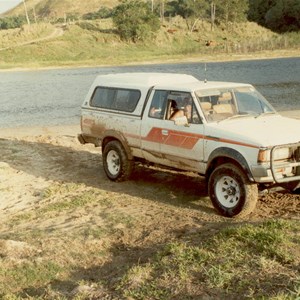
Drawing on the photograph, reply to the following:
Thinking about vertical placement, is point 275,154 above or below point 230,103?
below

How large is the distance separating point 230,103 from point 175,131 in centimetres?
102

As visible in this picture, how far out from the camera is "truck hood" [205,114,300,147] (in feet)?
25.8

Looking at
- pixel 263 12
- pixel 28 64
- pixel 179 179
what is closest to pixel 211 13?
pixel 263 12

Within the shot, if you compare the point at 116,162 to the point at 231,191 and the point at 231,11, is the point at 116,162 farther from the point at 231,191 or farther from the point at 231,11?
the point at 231,11

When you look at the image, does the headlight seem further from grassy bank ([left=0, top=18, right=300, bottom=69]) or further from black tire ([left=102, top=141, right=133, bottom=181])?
grassy bank ([left=0, top=18, right=300, bottom=69])

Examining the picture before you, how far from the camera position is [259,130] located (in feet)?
26.8

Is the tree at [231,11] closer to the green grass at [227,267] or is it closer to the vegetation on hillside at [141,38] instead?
the vegetation on hillside at [141,38]

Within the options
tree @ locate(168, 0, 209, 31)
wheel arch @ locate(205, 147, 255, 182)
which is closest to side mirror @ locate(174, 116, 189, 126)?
wheel arch @ locate(205, 147, 255, 182)

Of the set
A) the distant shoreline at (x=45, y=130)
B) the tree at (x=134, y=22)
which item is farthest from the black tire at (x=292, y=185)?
the tree at (x=134, y=22)

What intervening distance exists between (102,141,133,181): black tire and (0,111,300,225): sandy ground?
0.63 ft

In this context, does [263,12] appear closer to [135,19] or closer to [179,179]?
[135,19]

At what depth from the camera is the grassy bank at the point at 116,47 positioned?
2638 inches

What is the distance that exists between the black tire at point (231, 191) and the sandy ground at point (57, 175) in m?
0.30

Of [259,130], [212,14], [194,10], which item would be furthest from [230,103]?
[194,10]
